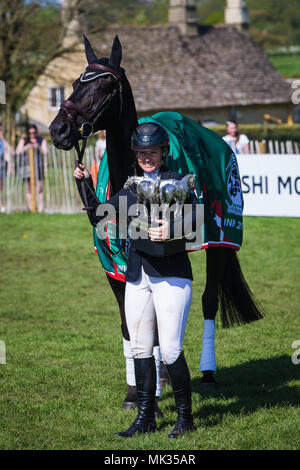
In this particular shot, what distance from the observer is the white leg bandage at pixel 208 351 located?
5.98 m

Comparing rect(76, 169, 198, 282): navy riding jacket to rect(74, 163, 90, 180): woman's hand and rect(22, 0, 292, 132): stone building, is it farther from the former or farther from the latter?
rect(22, 0, 292, 132): stone building

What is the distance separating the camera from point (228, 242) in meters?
6.25

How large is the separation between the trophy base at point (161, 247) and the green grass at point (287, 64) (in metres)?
64.3

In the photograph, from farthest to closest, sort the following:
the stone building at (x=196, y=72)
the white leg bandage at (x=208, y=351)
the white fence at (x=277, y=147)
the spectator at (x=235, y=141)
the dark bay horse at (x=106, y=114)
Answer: the stone building at (x=196, y=72), the white fence at (x=277, y=147), the spectator at (x=235, y=141), the white leg bandage at (x=208, y=351), the dark bay horse at (x=106, y=114)

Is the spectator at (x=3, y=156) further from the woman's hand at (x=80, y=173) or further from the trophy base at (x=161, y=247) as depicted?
the trophy base at (x=161, y=247)

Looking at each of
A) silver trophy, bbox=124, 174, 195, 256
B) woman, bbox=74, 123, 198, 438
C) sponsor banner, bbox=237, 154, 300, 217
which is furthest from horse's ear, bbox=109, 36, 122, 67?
sponsor banner, bbox=237, 154, 300, 217

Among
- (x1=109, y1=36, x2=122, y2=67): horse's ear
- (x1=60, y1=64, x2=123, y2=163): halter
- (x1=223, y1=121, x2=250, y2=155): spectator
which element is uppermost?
(x1=109, y1=36, x2=122, y2=67): horse's ear

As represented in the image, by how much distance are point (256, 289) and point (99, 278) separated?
2374 mm

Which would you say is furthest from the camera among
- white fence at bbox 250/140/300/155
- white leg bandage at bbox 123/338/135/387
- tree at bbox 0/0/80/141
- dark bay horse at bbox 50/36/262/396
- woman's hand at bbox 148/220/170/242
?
tree at bbox 0/0/80/141

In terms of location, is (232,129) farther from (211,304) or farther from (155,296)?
(155,296)

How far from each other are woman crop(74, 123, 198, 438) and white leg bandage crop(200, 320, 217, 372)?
1.40 meters

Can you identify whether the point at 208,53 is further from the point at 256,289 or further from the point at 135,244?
the point at 135,244

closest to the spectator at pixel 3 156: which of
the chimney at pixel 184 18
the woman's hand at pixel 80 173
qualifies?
the woman's hand at pixel 80 173

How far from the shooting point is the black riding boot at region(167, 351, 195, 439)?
4.45 metres
